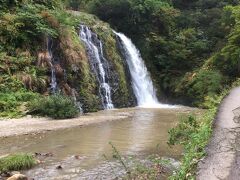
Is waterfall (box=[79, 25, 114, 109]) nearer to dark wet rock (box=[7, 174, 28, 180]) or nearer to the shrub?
the shrub

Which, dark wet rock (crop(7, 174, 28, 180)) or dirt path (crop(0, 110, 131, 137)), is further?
dirt path (crop(0, 110, 131, 137))

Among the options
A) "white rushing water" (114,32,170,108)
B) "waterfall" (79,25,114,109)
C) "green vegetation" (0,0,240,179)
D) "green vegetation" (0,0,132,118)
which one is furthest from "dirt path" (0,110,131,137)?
"white rushing water" (114,32,170,108)

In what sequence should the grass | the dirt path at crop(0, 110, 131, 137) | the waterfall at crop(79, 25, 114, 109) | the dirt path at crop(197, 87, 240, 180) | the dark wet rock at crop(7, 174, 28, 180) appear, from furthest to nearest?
the waterfall at crop(79, 25, 114, 109) < the dirt path at crop(0, 110, 131, 137) < the dark wet rock at crop(7, 174, 28, 180) < the grass < the dirt path at crop(197, 87, 240, 180)

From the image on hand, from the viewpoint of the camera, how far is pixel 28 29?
20.5m

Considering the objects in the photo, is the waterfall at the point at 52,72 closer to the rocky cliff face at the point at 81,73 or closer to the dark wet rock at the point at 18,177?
the rocky cliff face at the point at 81,73

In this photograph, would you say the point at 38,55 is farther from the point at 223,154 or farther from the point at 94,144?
the point at 223,154

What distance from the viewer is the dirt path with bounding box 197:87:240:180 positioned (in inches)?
231

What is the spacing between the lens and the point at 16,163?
28.6ft

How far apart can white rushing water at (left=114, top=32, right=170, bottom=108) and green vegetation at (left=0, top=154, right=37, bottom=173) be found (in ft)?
53.9

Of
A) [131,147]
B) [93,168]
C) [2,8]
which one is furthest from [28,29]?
Answer: [93,168]

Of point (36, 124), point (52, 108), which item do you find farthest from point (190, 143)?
point (52, 108)

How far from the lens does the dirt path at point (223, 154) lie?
231 inches

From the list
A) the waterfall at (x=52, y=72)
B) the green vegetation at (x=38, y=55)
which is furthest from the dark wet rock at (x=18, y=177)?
the waterfall at (x=52, y=72)

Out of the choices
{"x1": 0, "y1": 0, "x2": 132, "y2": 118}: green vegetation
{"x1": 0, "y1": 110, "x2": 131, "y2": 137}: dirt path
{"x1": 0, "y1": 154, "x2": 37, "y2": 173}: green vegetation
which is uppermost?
{"x1": 0, "y1": 0, "x2": 132, "y2": 118}: green vegetation
